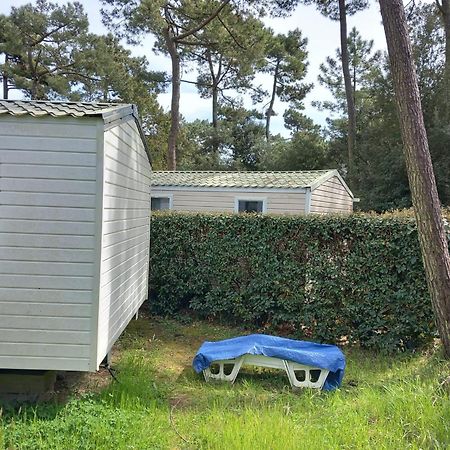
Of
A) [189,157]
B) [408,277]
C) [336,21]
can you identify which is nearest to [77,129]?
[408,277]

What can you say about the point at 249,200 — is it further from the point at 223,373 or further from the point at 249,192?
the point at 223,373

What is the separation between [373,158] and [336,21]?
6.42 metres

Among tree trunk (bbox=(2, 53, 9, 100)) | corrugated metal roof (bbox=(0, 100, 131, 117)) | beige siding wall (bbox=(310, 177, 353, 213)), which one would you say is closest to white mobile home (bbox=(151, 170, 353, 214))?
beige siding wall (bbox=(310, 177, 353, 213))

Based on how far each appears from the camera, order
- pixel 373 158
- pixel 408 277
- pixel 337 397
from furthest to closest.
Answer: pixel 373 158
pixel 408 277
pixel 337 397

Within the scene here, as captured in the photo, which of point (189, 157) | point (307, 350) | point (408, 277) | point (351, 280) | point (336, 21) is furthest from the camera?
point (189, 157)

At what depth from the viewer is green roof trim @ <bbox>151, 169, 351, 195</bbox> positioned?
11.9 meters

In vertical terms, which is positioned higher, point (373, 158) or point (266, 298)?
point (373, 158)

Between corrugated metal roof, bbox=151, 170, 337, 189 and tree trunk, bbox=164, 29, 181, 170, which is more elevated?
tree trunk, bbox=164, 29, 181, 170

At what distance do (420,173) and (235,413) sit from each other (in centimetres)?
328

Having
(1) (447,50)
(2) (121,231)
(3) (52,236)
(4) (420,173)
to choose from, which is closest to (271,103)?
(1) (447,50)

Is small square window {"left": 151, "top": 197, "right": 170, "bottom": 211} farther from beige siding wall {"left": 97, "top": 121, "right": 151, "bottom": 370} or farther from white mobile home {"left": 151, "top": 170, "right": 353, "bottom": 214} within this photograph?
beige siding wall {"left": 97, "top": 121, "right": 151, "bottom": 370}

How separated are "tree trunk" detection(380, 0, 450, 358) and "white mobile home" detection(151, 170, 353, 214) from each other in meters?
6.33

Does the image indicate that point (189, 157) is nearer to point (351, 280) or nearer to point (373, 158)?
→ point (373, 158)

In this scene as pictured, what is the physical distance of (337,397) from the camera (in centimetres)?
407
